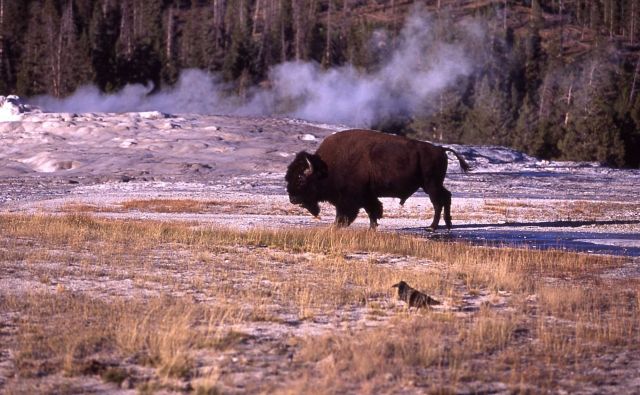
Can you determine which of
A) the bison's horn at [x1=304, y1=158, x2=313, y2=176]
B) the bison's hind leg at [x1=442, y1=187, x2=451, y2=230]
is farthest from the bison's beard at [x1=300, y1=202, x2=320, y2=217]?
the bison's hind leg at [x1=442, y1=187, x2=451, y2=230]

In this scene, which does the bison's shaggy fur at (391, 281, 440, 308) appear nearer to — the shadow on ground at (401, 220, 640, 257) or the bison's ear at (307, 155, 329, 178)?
the shadow on ground at (401, 220, 640, 257)

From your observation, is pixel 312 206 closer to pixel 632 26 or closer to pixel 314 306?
pixel 314 306

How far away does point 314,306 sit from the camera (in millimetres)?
9266

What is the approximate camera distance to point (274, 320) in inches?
333

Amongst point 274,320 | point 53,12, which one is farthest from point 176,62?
point 274,320

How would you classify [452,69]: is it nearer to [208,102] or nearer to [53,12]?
[208,102]

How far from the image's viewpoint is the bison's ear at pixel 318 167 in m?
19.1

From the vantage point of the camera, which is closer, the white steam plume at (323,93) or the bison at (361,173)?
the bison at (361,173)

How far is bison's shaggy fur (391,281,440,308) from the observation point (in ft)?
30.7

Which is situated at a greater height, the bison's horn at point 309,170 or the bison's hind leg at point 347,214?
the bison's horn at point 309,170

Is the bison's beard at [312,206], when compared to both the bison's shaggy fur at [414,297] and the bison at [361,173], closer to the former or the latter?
the bison at [361,173]

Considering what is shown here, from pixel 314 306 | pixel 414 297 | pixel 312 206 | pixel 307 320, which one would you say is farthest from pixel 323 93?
pixel 307 320

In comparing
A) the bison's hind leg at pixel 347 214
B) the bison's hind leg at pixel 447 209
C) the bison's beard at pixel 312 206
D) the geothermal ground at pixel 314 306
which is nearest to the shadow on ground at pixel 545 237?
the geothermal ground at pixel 314 306

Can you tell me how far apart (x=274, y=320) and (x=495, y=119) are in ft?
185
